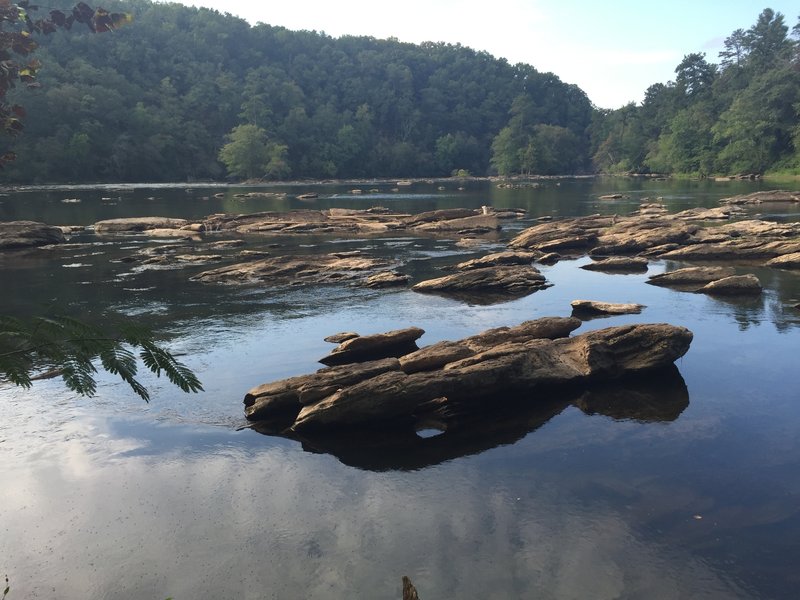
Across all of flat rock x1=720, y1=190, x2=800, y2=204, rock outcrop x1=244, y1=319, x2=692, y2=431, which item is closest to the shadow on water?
rock outcrop x1=244, y1=319, x2=692, y2=431

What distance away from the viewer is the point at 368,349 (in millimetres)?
17141

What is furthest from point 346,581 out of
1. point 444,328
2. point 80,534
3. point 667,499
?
point 444,328

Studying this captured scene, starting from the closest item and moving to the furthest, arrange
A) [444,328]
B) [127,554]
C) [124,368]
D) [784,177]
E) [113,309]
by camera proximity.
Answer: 1. [124,368]
2. [127,554]
3. [444,328]
4. [113,309]
5. [784,177]

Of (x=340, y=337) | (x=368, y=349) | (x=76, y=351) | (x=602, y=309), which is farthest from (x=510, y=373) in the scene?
(x=76, y=351)

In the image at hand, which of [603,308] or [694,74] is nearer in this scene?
[603,308]

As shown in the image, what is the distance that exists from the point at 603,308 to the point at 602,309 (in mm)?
50

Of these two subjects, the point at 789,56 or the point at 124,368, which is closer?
the point at 124,368

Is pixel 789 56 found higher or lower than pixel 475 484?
higher

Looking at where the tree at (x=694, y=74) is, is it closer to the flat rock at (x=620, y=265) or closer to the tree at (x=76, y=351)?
the flat rock at (x=620, y=265)

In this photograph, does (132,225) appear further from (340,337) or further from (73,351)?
(73,351)

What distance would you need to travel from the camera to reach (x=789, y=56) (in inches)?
5157

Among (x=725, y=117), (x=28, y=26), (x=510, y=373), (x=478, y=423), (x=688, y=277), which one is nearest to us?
(x=28, y=26)

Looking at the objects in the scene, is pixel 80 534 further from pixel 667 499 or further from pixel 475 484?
pixel 667 499

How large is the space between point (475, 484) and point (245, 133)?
147 meters
